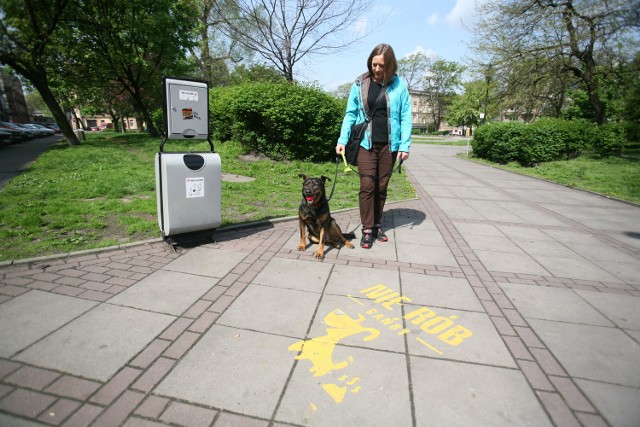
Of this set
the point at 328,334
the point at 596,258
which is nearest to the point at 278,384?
the point at 328,334

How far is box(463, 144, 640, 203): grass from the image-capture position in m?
9.09

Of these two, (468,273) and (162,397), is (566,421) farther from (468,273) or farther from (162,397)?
(162,397)

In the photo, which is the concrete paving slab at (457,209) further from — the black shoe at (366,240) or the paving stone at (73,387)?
the paving stone at (73,387)

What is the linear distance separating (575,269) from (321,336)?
11.5 ft

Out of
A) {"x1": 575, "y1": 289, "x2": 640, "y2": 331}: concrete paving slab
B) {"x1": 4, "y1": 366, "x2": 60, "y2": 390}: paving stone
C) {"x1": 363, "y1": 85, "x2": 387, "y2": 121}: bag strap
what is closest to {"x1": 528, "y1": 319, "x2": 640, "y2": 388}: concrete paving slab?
{"x1": 575, "y1": 289, "x2": 640, "y2": 331}: concrete paving slab

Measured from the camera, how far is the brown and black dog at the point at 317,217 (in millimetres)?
4016

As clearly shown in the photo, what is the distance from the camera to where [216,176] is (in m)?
4.20

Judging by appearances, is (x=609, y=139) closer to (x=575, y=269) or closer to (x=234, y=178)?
(x=575, y=269)

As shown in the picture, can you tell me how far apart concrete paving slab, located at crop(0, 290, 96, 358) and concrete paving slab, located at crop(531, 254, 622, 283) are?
5060mm

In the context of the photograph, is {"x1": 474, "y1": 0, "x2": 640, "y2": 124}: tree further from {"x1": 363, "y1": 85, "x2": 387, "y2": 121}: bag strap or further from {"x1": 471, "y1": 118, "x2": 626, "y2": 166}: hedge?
{"x1": 363, "y1": 85, "x2": 387, "y2": 121}: bag strap

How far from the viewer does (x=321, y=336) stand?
2.53 meters

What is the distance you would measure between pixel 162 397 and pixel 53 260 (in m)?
2.75

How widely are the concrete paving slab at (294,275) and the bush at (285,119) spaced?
A: 24.6 feet

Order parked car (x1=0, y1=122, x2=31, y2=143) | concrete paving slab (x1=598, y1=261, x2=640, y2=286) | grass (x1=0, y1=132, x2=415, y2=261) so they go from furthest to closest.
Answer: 1. parked car (x1=0, y1=122, x2=31, y2=143)
2. grass (x1=0, y1=132, x2=415, y2=261)
3. concrete paving slab (x1=598, y1=261, x2=640, y2=286)
